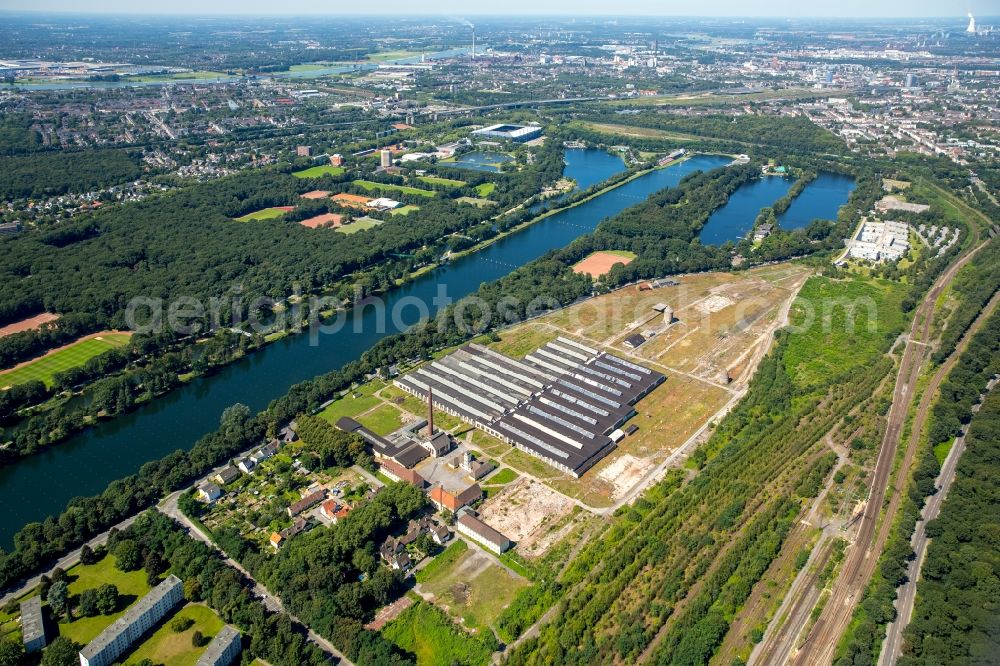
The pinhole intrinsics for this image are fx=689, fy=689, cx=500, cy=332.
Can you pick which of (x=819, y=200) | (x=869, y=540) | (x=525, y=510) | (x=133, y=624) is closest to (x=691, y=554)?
(x=525, y=510)

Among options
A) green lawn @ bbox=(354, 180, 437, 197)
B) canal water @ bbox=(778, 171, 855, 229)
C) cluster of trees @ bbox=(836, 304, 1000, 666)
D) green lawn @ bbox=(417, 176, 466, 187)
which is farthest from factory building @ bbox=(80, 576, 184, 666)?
canal water @ bbox=(778, 171, 855, 229)

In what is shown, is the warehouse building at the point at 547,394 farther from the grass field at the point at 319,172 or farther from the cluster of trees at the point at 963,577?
the grass field at the point at 319,172

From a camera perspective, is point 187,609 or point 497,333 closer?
point 187,609

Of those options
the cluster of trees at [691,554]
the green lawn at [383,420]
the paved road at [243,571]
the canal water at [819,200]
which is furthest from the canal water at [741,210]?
the paved road at [243,571]

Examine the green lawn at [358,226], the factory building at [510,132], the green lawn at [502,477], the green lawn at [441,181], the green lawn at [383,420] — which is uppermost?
the factory building at [510,132]

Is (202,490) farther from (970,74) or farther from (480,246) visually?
(970,74)

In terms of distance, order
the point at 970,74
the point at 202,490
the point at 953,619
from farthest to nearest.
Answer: the point at 970,74 < the point at 202,490 < the point at 953,619

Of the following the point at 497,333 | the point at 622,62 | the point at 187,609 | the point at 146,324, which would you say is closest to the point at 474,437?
the point at 497,333
